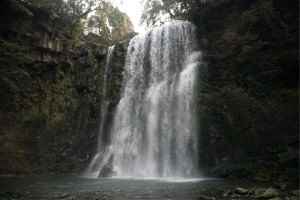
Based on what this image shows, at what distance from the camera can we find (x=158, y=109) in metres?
18.1

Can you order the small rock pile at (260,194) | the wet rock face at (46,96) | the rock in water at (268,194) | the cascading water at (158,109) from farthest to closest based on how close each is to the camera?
the wet rock face at (46,96) → the cascading water at (158,109) → the rock in water at (268,194) → the small rock pile at (260,194)

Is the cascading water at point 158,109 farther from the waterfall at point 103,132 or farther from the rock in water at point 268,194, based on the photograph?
the rock in water at point 268,194

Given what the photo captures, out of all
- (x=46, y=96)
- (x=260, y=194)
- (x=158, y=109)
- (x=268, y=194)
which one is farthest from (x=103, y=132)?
(x=268, y=194)

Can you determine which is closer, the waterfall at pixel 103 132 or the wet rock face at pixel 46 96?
the wet rock face at pixel 46 96

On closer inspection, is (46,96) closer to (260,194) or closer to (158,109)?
(158,109)

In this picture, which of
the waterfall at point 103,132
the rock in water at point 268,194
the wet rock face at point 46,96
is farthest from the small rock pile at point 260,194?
the wet rock face at point 46,96

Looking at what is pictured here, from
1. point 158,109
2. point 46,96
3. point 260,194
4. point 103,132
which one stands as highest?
point 46,96

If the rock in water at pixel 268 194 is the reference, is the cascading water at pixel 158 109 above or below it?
above

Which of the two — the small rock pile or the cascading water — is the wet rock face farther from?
the small rock pile

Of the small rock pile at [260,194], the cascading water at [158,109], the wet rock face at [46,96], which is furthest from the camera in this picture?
the wet rock face at [46,96]

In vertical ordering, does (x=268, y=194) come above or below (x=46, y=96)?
below

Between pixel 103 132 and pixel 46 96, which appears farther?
pixel 46 96

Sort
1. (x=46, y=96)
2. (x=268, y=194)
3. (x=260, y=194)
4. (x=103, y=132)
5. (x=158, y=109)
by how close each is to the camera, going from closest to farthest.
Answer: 1. (x=268, y=194)
2. (x=260, y=194)
3. (x=158, y=109)
4. (x=103, y=132)
5. (x=46, y=96)

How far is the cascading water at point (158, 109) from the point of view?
52.3ft
